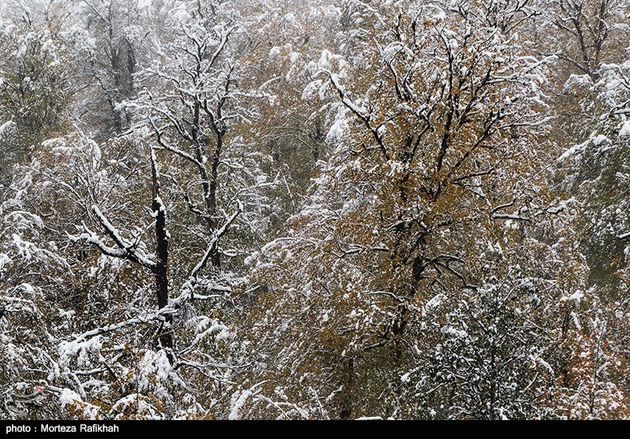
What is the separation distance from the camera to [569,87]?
15.5 metres

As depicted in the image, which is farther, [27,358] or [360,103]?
[360,103]

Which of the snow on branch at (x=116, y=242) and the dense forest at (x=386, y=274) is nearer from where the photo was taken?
the dense forest at (x=386, y=274)

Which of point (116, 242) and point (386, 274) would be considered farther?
point (116, 242)

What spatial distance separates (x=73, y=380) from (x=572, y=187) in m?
11.3

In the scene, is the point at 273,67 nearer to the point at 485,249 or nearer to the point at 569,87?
the point at 569,87

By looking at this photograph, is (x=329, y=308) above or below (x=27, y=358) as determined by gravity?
above

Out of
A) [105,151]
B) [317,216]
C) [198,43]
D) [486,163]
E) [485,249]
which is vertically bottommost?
[485,249]

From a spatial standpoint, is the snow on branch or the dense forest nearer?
the dense forest

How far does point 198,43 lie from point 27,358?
35.2ft

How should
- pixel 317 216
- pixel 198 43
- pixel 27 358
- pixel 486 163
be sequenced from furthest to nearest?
pixel 198 43
pixel 317 216
pixel 486 163
pixel 27 358

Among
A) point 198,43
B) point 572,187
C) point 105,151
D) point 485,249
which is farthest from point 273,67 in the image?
point 485,249

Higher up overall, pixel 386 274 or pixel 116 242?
pixel 116 242

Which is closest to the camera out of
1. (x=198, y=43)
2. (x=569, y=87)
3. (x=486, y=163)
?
(x=486, y=163)

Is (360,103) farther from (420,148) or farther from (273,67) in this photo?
(273,67)
